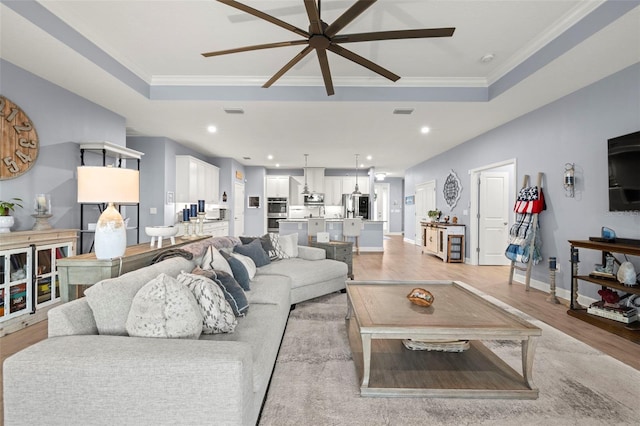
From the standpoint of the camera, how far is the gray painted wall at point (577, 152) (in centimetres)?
330

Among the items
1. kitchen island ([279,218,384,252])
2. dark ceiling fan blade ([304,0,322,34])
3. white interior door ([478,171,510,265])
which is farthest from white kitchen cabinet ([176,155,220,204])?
white interior door ([478,171,510,265])

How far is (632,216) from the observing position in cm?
321

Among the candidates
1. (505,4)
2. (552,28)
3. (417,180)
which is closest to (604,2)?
(552,28)

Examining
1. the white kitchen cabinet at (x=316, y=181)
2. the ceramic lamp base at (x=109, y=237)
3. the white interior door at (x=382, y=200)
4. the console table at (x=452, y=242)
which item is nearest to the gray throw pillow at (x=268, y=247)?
the ceramic lamp base at (x=109, y=237)

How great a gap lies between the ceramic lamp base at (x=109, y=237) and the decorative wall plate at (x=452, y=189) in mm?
6780

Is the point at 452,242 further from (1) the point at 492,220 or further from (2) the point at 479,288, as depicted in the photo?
(2) the point at 479,288

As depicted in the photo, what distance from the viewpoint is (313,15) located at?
1.98 metres

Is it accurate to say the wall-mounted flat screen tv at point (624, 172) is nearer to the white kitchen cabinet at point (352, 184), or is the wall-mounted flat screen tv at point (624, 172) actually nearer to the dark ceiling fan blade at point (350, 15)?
the dark ceiling fan blade at point (350, 15)

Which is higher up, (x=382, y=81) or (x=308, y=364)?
(x=382, y=81)

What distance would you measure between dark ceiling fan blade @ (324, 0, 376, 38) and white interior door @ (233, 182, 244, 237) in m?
7.75

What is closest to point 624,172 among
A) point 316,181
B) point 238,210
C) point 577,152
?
point 577,152

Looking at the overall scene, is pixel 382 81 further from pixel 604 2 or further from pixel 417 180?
pixel 417 180

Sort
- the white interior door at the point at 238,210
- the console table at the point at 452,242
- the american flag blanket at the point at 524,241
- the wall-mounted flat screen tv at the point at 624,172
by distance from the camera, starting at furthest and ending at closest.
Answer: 1. the white interior door at the point at 238,210
2. the console table at the point at 452,242
3. the american flag blanket at the point at 524,241
4. the wall-mounted flat screen tv at the point at 624,172

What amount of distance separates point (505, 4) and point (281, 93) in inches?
105
